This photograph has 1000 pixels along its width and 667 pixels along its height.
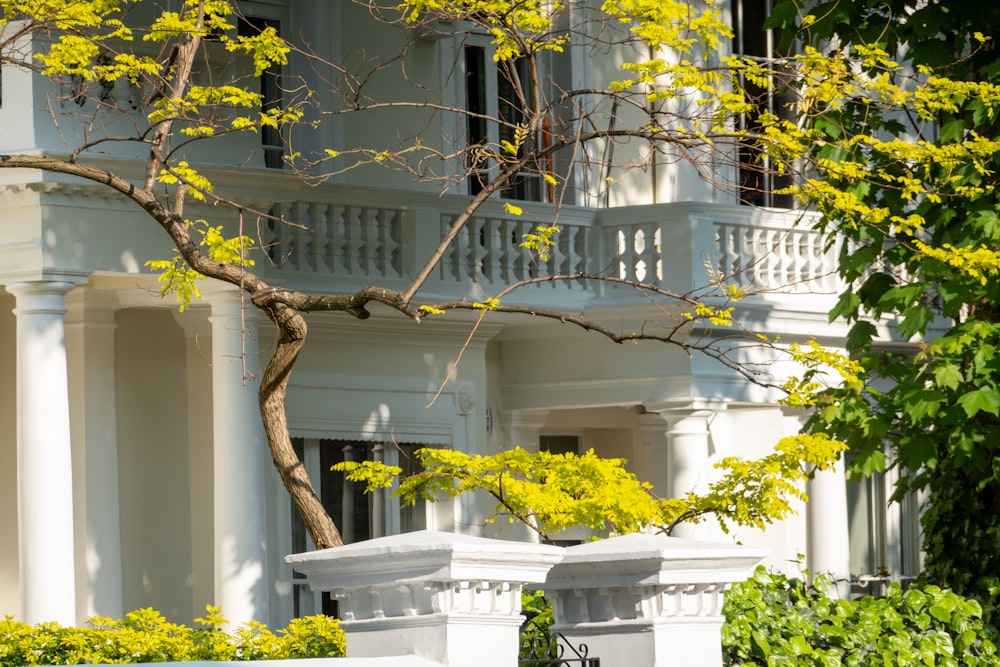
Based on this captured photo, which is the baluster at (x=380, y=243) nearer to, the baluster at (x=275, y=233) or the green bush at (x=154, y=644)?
the baluster at (x=275, y=233)

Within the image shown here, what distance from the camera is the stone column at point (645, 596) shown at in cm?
841

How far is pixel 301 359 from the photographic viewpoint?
17.9m

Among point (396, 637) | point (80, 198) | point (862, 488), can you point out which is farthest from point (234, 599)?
point (862, 488)

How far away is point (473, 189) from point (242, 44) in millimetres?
6604

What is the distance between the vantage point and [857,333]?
45.2ft

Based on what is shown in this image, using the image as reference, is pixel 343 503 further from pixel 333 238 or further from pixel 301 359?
pixel 333 238

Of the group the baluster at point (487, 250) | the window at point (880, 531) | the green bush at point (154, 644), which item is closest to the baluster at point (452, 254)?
the baluster at point (487, 250)

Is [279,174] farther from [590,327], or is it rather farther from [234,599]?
[590,327]

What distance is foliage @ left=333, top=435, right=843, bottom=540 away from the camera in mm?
12391

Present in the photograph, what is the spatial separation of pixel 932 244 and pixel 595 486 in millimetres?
2820

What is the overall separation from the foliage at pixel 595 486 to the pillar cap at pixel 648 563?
3.62 meters

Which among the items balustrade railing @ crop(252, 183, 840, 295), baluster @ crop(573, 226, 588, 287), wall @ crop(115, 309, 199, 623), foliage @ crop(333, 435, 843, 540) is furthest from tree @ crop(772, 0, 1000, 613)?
wall @ crop(115, 309, 199, 623)

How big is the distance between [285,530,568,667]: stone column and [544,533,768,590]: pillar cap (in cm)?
64

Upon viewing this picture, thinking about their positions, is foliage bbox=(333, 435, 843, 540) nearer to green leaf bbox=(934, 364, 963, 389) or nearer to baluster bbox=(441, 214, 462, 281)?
A: green leaf bbox=(934, 364, 963, 389)
